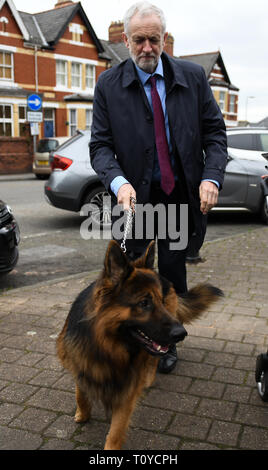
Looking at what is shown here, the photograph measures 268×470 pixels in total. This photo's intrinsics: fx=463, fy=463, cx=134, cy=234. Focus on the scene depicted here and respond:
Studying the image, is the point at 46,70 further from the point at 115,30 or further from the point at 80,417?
the point at 80,417

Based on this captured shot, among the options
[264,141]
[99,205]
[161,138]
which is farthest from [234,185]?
[161,138]

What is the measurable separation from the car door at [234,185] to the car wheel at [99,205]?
93.4 inches

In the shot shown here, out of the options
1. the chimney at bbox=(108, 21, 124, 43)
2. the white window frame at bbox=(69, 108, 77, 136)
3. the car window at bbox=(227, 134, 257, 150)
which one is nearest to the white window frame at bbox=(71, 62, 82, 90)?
the white window frame at bbox=(69, 108, 77, 136)

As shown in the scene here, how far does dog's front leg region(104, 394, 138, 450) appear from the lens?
2445 millimetres

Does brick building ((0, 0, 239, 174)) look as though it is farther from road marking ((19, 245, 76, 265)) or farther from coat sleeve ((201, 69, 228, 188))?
coat sleeve ((201, 69, 228, 188))

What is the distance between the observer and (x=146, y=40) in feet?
9.27

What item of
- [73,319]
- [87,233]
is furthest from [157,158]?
[87,233]

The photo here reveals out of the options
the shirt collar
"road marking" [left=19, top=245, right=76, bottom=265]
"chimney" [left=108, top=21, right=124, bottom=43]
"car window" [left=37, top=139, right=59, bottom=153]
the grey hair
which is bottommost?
"road marking" [left=19, top=245, right=76, bottom=265]

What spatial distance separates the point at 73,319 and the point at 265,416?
52.5 inches

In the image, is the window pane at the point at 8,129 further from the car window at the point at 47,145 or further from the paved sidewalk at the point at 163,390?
the paved sidewalk at the point at 163,390

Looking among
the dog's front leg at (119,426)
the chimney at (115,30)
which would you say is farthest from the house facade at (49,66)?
the dog's front leg at (119,426)

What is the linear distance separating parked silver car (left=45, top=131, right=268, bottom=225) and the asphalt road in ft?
1.78

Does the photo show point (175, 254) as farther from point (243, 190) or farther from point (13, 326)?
point (243, 190)
